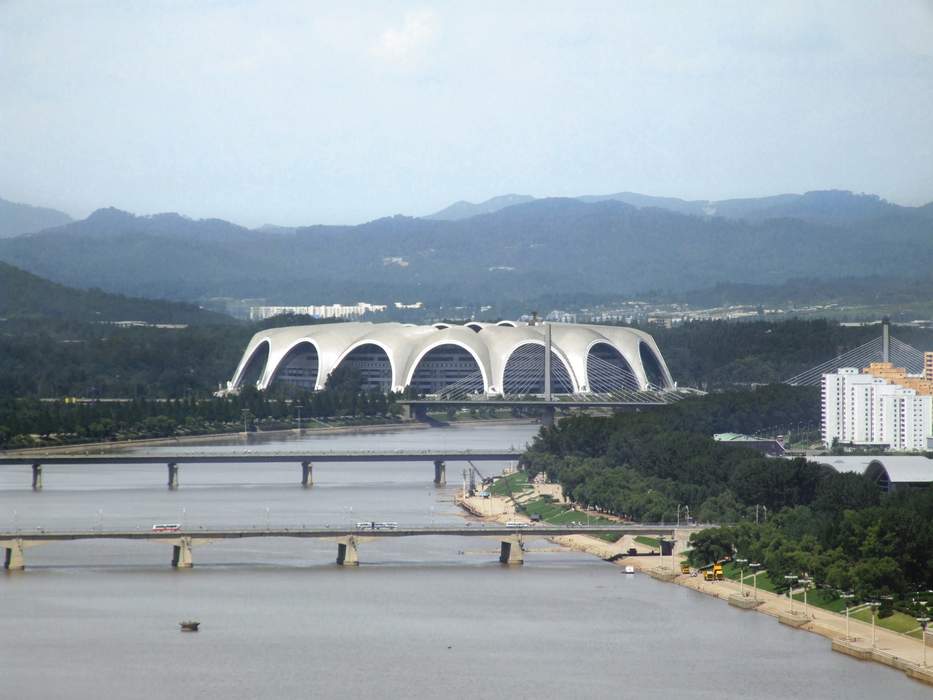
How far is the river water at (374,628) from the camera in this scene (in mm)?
23016

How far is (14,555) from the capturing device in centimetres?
3180

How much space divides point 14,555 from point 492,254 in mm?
144587

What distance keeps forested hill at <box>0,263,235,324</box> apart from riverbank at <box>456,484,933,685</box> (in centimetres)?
6472

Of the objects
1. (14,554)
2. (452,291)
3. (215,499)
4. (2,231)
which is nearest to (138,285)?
(452,291)

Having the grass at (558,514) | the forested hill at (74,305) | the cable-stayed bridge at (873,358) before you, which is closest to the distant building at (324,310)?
the forested hill at (74,305)

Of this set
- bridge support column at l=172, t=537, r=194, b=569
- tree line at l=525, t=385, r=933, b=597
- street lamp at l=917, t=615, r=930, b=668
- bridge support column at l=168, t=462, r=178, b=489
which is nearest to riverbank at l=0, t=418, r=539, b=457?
bridge support column at l=168, t=462, r=178, b=489

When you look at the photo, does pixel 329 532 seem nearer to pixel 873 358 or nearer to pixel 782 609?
pixel 782 609

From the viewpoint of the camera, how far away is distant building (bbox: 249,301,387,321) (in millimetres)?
131250

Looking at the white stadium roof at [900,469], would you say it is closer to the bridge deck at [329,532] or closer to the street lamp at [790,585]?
the bridge deck at [329,532]

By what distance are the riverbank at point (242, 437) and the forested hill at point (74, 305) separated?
36.6 meters

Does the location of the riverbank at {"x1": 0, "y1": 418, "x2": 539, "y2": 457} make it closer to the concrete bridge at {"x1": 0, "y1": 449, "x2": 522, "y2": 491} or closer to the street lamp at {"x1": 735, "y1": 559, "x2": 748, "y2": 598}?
the concrete bridge at {"x1": 0, "y1": 449, "x2": 522, "y2": 491}

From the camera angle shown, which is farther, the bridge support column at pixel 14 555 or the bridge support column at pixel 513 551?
the bridge support column at pixel 513 551

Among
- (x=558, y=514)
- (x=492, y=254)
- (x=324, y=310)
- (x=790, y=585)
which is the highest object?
(x=492, y=254)

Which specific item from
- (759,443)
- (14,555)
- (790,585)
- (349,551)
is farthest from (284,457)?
(790,585)
